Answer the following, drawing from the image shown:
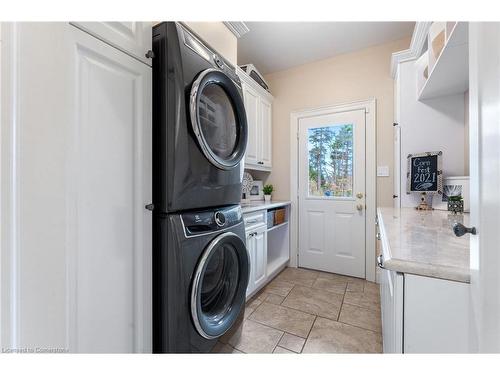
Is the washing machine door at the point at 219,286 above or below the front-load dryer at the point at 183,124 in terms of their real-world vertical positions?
below

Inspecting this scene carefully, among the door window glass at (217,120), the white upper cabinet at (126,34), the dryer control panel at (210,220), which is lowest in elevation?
the dryer control panel at (210,220)

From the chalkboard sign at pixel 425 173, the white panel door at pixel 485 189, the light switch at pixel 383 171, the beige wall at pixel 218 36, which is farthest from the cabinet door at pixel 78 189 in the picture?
the light switch at pixel 383 171

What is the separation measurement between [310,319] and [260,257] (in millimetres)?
648

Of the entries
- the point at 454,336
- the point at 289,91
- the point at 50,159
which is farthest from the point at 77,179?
the point at 289,91

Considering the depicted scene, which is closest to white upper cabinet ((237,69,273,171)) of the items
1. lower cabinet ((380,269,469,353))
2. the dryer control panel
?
the dryer control panel

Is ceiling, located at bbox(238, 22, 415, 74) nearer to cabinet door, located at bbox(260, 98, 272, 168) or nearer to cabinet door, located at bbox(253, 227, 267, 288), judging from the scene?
cabinet door, located at bbox(260, 98, 272, 168)

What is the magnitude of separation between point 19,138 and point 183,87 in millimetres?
590

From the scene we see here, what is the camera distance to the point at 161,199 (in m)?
0.94

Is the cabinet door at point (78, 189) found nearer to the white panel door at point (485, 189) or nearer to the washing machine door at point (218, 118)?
the washing machine door at point (218, 118)

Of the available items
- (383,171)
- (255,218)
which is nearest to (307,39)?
(383,171)

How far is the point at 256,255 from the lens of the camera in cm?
200

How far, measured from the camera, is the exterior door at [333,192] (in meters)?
2.48

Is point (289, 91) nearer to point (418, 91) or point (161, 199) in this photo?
point (418, 91)
